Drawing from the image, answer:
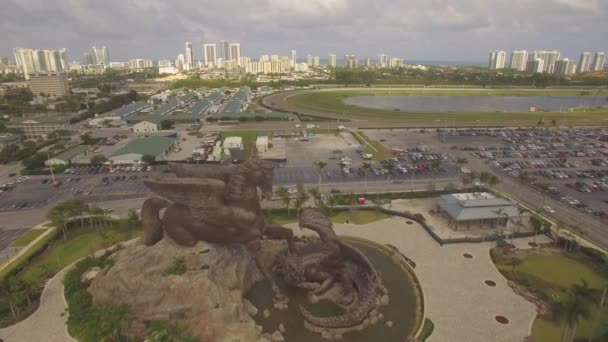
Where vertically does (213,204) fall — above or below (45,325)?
above

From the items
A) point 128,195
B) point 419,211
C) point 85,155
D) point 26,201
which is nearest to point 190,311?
point 419,211

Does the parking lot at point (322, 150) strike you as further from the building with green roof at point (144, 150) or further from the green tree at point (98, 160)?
the green tree at point (98, 160)

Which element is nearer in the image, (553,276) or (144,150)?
(553,276)

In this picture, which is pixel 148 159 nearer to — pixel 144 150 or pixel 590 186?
pixel 144 150

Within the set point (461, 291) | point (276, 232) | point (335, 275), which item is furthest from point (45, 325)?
point (461, 291)

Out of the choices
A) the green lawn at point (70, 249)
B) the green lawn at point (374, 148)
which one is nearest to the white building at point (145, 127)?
the green lawn at point (374, 148)
